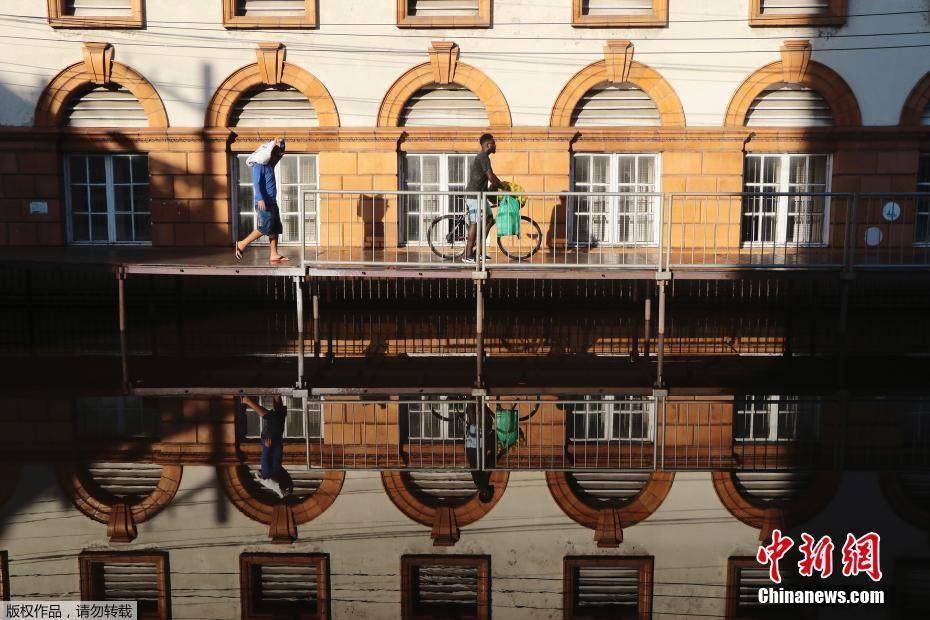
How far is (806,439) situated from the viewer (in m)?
7.79

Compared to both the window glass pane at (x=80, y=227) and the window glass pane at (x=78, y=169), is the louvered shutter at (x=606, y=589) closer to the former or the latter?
the window glass pane at (x=80, y=227)

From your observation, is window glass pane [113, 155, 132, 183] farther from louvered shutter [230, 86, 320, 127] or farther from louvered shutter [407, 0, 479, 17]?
louvered shutter [407, 0, 479, 17]

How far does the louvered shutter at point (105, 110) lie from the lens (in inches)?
664

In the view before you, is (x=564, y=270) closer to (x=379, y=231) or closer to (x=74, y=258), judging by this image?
(x=379, y=231)

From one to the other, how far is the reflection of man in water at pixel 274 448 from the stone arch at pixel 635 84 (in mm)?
9286

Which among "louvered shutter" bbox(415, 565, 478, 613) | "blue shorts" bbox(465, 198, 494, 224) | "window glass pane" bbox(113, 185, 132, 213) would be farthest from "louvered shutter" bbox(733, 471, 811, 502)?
"window glass pane" bbox(113, 185, 132, 213)

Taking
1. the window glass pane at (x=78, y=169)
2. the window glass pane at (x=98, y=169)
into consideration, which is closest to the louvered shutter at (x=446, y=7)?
the window glass pane at (x=98, y=169)

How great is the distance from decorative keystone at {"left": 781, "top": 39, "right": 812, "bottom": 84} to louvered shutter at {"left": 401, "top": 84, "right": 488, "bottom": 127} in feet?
17.4

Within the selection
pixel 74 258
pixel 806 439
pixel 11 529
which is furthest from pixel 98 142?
pixel 806 439

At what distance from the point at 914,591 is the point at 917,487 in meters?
1.77

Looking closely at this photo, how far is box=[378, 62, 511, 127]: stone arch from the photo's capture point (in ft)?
54.5

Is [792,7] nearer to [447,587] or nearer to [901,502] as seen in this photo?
[901,502]

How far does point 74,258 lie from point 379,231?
5262mm

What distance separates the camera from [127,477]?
22.3 ft
